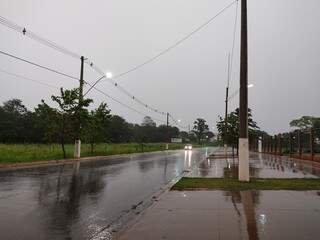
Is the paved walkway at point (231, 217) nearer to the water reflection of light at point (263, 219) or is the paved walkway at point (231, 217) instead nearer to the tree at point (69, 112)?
the water reflection of light at point (263, 219)

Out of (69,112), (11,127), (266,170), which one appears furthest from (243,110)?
(11,127)

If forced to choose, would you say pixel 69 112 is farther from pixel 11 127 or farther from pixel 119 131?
pixel 119 131

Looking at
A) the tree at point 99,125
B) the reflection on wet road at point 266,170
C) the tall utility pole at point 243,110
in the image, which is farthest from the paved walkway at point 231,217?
the tree at point 99,125

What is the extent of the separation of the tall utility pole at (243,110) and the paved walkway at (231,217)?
323 centimetres

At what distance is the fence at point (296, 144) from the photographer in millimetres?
36781

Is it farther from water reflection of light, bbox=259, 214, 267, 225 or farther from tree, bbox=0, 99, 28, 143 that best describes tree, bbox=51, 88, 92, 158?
tree, bbox=0, 99, 28, 143

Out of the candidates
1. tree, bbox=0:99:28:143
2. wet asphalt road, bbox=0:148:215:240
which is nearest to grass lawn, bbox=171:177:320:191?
wet asphalt road, bbox=0:148:215:240

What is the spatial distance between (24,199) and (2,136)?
8810 centimetres

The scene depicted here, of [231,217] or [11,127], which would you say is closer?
[231,217]

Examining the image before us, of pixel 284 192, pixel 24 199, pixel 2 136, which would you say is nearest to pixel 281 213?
pixel 284 192

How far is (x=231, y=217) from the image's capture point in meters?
9.97

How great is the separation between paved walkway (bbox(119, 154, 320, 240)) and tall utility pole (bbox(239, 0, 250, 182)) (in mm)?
3230

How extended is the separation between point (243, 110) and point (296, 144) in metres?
30.4

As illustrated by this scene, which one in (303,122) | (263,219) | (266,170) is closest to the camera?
(263,219)
